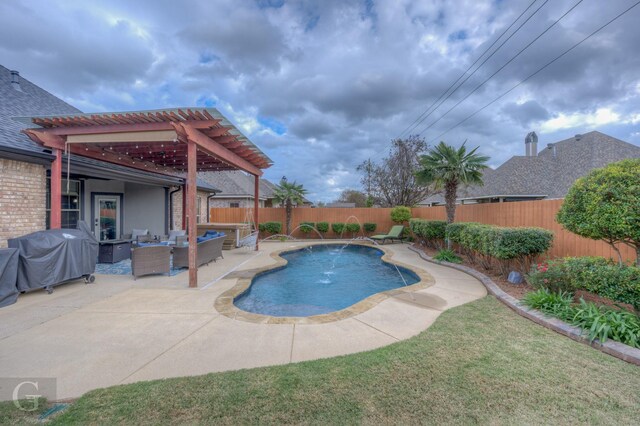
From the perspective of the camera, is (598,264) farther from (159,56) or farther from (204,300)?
(159,56)

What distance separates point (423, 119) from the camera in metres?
19.2

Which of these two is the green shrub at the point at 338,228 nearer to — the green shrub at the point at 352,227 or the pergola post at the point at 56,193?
the green shrub at the point at 352,227

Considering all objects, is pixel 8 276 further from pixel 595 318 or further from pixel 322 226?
pixel 322 226

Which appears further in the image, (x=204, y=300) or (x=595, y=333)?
(x=204, y=300)

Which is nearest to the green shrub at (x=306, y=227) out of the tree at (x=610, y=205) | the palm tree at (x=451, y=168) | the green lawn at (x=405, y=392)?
the palm tree at (x=451, y=168)

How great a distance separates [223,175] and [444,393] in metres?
23.6

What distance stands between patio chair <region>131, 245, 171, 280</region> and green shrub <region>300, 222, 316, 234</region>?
10471 mm

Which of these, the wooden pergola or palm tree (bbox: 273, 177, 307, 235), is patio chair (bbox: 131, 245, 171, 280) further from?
palm tree (bbox: 273, 177, 307, 235)

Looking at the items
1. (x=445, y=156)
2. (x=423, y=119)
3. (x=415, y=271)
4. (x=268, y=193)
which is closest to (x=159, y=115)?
(x=415, y=271)

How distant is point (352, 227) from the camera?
57.6 feet

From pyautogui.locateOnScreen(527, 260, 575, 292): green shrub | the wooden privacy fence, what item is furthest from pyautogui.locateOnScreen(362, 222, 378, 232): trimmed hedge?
pyautogui.locateOnScreen(527, 260, 575, 292): green shrub

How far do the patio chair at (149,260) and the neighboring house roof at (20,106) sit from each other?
351cm

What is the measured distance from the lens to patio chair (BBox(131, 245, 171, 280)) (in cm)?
672

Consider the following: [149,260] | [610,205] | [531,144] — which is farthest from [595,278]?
[531,144]
